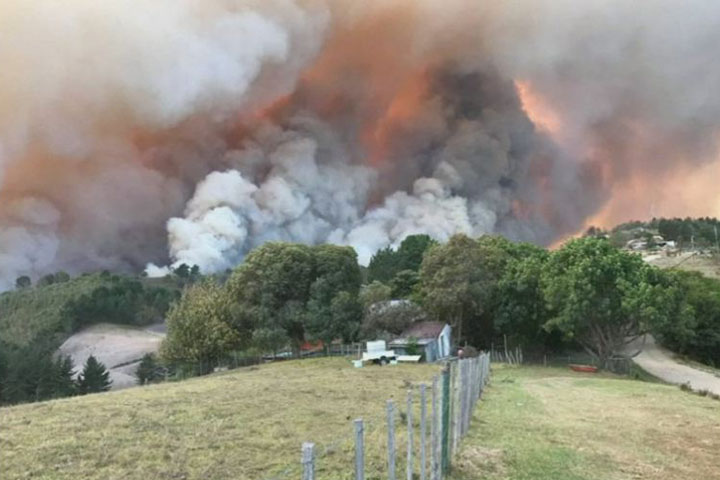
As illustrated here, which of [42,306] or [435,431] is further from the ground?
[42,306]

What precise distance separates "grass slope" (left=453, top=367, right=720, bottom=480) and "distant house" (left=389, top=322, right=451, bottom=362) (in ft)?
86.3

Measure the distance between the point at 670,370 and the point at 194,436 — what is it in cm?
4851

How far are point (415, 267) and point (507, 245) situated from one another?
2121cm

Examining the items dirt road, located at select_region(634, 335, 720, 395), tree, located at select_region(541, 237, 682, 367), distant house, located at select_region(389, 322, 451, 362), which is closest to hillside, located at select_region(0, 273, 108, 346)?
distant house, located at select_region(389, 322, 451, 362)

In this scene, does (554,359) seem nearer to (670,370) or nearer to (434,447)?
(670,370)

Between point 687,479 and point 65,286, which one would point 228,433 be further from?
point 65,286

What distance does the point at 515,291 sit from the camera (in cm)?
5369

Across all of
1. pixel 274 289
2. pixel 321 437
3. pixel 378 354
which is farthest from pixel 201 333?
pixel 321 437

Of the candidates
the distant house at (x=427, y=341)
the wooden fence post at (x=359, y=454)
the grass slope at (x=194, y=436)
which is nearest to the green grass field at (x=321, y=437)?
the grass slope at (x=194, y=436)

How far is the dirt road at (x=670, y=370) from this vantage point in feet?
127

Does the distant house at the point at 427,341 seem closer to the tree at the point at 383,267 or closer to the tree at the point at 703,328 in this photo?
the tree at the point at 703,328

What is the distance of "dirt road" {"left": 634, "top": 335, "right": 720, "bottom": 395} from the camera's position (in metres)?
38.8

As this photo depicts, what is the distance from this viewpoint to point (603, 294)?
4419cm

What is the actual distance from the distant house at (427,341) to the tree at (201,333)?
15.4 metres
